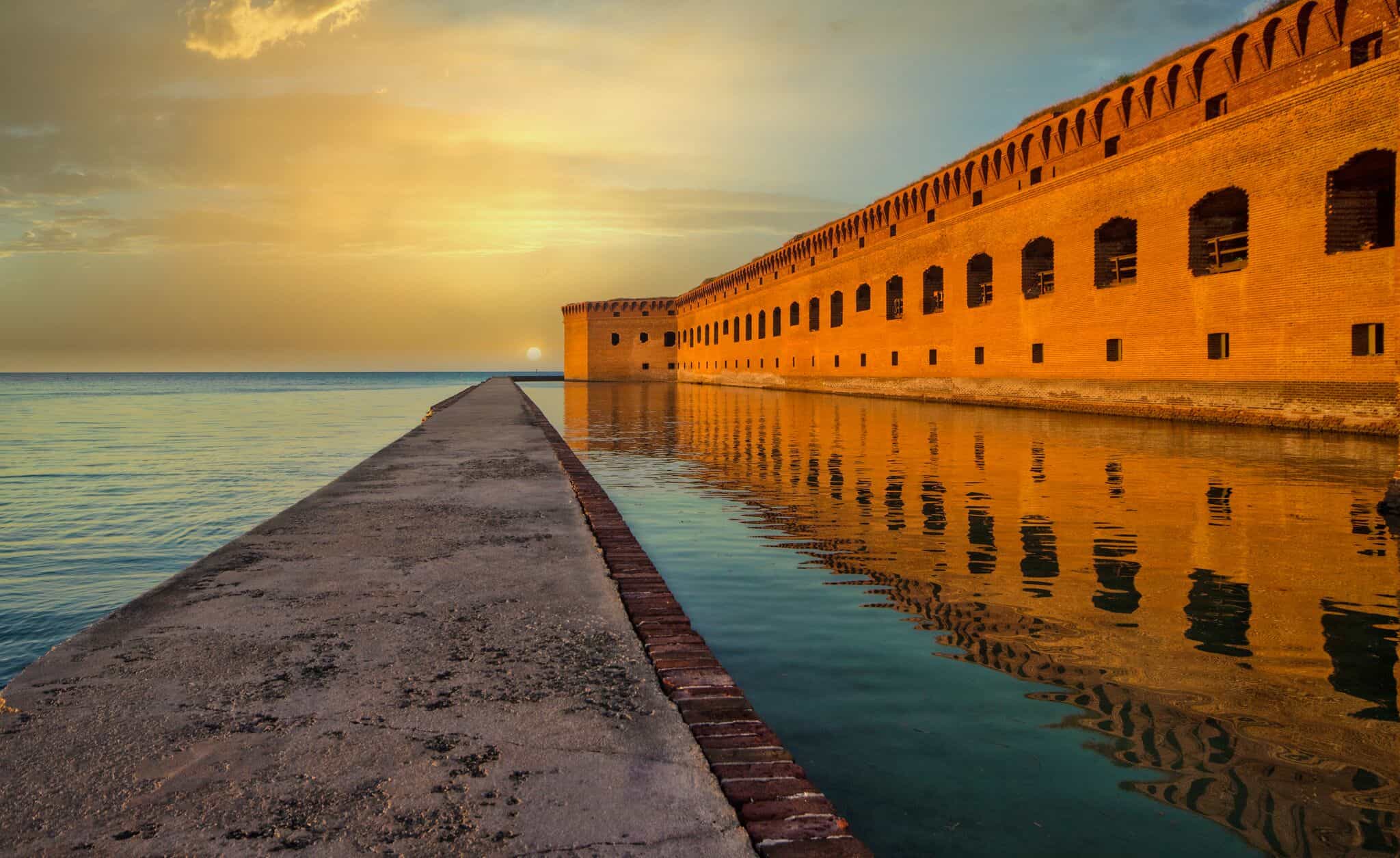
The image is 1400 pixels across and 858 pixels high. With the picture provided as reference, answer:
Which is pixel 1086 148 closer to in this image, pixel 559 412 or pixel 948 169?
pixel 948 169

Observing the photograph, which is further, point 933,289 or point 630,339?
point 630,339

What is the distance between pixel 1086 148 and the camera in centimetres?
1975

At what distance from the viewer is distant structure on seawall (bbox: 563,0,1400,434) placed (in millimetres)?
13477

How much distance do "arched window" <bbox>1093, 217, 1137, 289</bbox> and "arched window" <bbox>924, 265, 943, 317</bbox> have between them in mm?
7369

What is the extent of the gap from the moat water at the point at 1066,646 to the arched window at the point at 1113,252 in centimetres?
1125

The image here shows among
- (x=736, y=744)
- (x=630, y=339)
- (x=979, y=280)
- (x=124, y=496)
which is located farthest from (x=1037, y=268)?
(x=630, y=339)

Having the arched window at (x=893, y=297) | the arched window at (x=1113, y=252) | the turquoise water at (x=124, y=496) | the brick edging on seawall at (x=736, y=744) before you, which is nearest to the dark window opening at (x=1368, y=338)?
the arched window at (x=1113, y=252)

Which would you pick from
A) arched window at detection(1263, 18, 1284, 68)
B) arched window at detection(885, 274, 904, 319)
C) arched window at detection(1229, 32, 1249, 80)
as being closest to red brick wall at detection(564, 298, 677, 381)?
arched window at detection(885, 274, 904, 319)

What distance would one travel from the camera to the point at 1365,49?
13688 mm

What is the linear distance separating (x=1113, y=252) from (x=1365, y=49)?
244 inches

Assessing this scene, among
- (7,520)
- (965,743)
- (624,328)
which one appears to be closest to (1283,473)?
(965,743)

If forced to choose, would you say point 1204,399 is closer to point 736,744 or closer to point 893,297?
point 893,297

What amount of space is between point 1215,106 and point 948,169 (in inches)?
368

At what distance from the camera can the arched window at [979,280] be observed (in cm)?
2420
